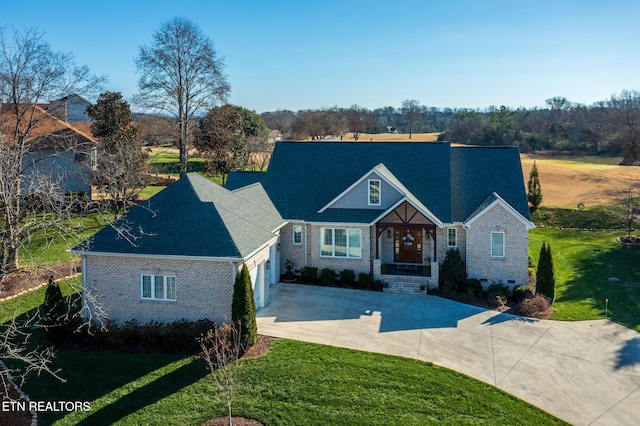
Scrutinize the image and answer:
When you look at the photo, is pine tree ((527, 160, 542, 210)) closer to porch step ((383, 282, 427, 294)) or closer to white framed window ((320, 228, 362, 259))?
porch step ((383, 282, 427, 294))

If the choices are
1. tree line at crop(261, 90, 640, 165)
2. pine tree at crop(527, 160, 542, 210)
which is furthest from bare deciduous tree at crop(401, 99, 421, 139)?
pine tree at crop(527, 160, 542, 210)

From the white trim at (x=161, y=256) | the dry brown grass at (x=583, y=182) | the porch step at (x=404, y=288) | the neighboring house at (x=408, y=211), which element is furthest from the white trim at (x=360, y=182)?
the dry brown grass at (x=583, y=182)

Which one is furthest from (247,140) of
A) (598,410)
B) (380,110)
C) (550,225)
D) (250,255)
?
(380,110)

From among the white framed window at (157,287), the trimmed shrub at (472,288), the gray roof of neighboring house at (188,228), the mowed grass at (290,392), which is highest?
the gray roof of neighboring house at (188,228)

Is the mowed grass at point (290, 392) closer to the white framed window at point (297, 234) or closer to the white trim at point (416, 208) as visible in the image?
the white trim at point (416, 208)

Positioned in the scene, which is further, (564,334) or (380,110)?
(380,110)

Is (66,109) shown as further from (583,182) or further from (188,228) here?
(583,182)

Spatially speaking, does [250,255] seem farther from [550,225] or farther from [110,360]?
[550,225]
